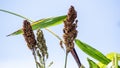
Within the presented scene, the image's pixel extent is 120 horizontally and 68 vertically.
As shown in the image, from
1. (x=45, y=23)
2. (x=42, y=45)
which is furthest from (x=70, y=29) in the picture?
(x=45, y=23)

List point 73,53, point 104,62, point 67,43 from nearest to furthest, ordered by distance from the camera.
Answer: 1. point 67,43
2. point 73,53
3. point 104,62

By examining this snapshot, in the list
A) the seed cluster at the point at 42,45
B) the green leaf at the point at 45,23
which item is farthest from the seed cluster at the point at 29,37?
the green leaf at the point at 45,23

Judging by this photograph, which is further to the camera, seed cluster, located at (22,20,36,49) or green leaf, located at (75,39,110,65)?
green leaf, located at (75,39,110,65)

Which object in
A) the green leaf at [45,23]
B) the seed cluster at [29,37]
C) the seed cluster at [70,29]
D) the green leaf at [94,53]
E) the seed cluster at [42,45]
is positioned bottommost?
the green leaf at [94,53]

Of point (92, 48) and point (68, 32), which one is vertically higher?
point (68, 32)

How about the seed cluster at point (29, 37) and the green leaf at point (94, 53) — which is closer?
the seed cluster at point (29, 37)

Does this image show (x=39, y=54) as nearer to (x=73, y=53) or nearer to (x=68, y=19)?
(x=68, y=19)

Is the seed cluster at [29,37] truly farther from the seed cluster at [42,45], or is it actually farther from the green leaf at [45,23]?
the green leaf at [45,23]

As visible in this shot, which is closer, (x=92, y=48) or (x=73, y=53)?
(x=73, y=53)

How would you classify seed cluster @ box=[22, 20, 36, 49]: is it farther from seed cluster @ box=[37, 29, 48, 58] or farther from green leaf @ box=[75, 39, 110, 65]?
green leaf @ box=[75, 39, 110, 65]

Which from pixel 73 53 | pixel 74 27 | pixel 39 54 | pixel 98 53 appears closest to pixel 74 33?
pixel 74 27

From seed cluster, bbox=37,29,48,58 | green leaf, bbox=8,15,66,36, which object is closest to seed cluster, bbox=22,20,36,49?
seed cluster, bbox=37,29,48,58
